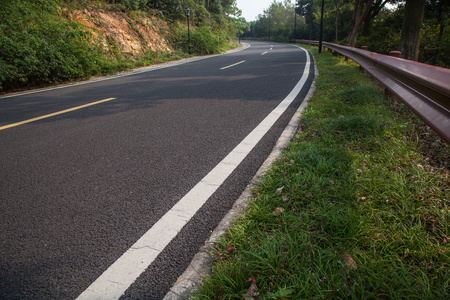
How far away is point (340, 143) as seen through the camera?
10.4ft

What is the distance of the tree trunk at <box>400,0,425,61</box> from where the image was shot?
383 inches

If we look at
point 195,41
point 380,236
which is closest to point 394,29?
point 195,41

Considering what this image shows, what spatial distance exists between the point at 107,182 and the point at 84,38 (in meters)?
10.7

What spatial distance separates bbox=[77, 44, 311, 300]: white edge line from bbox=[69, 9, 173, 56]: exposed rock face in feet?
41.2

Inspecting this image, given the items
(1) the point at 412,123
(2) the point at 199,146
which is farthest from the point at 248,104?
(1) the point at 412,123

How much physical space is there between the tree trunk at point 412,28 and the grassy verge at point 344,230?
928 centimetres

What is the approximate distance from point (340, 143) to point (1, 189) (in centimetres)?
340

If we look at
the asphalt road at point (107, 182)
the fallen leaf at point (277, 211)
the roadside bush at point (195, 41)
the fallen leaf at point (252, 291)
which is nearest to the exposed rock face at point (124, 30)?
the roadside bush at point (195, 41)

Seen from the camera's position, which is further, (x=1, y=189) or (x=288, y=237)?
(x=1, y=189)

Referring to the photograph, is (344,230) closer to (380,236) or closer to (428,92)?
(380,236)

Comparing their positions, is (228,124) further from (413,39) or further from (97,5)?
(97,5)

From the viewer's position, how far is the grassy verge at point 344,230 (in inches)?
56.2

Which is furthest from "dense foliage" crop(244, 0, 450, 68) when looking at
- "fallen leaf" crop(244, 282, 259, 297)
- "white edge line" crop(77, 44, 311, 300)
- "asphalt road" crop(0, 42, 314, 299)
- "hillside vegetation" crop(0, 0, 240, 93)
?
"fallen leaf" crop(244, 282, 259, 297)

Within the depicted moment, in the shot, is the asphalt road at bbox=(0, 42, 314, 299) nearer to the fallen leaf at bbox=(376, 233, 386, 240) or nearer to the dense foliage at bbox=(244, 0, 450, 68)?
Result: the fallen leaf at bbox=(376, 233, 386, 240)
